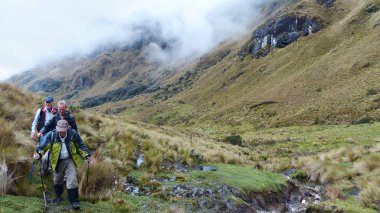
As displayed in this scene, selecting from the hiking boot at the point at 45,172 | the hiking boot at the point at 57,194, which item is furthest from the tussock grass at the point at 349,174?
the hiking boot at the point at 45,172

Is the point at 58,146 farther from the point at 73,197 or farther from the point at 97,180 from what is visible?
the point at 97,180

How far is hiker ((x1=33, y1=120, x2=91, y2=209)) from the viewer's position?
8.87 m

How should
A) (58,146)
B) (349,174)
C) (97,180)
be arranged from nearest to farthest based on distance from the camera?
(58,146)
(97,180)
(349,174)

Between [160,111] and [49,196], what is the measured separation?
148m

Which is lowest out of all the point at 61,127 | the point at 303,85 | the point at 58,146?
the point at 58,146

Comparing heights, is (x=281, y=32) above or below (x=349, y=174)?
above

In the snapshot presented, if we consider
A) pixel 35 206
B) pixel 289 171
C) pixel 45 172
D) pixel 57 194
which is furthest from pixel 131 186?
pixel 289 171

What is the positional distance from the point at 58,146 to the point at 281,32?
5789 inches

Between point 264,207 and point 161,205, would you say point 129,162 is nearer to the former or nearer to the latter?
point 161,205

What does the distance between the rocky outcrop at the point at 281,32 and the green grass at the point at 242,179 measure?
400 feet

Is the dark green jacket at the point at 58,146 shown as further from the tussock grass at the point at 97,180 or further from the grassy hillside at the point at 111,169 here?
the tussock grass at the point at 97,180

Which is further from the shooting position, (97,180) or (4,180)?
(97,180)

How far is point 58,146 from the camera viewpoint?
355 inches

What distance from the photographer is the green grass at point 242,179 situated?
1358 cm
